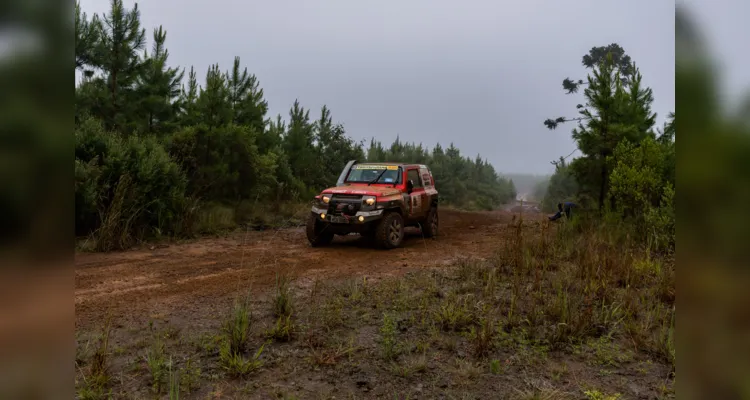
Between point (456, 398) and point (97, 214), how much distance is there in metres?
8.96

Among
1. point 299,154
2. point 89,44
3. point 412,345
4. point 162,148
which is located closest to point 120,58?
point 89,44

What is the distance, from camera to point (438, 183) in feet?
107

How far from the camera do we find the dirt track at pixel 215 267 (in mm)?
5008

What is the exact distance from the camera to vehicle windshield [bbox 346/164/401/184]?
31.8ft

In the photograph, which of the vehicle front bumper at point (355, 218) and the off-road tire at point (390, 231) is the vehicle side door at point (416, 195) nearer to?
the off-road tire at point (390, 231)

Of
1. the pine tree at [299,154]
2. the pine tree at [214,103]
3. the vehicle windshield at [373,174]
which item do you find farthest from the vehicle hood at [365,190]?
the pine tree at [299,154]

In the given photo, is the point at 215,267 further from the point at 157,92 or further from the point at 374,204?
the point at 157,92

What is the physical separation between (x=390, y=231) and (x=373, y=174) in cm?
157

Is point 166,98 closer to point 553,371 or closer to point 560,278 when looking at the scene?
point 560,278

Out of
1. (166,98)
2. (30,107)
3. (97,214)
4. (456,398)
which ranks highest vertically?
(166,98)

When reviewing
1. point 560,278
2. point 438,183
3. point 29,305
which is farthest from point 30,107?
point 438,183

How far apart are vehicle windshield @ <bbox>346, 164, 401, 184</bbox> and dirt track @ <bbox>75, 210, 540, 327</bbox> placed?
4.88 ft

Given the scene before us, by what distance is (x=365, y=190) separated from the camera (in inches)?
346

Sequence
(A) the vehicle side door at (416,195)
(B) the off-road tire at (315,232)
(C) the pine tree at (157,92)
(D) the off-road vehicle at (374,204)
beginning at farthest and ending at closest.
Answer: (C) the pine tree at (157,92) < (A) the vehicle side door at (416,195) < (B) the off-road tire at (315,232) < (D) the off-road vehicle at (374,204)
